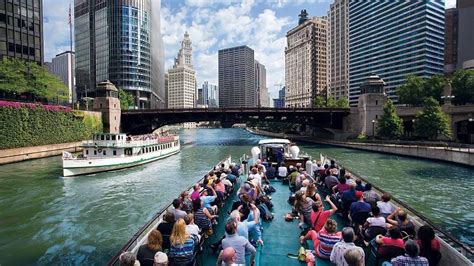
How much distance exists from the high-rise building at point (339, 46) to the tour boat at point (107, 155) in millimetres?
167193

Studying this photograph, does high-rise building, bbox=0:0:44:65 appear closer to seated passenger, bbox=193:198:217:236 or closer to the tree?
seated passenger, bbox=193:198:217:236

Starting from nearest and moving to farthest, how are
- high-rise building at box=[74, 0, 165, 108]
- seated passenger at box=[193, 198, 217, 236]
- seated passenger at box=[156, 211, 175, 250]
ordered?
1. seated passenger at box=[156, 211, 175, 250]
2. seated passenger at box=[193, 198, 217, 236]
3. high-rise building at box=[74, 0, 165, 108]

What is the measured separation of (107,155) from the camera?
3856 centimetres

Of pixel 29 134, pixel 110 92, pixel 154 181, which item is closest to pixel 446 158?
pixel 154 181

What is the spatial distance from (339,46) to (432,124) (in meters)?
156

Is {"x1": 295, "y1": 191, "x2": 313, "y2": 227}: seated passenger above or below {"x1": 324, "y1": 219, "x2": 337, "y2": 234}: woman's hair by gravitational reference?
below

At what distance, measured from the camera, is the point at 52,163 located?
4159 centimetres

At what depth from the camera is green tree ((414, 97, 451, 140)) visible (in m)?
51.1

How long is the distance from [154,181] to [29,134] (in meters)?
26.9

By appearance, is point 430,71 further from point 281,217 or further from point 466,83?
point 281,217

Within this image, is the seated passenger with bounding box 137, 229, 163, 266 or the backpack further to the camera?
the backpack

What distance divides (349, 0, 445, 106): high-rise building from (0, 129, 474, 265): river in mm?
132142

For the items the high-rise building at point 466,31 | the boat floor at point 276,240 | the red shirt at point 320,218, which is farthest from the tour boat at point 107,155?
the high-rise building at point 466,31

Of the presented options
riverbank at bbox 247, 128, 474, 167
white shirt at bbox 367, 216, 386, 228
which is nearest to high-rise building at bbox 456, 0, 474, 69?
riverbank at bbox 247, 128, 474, 167
